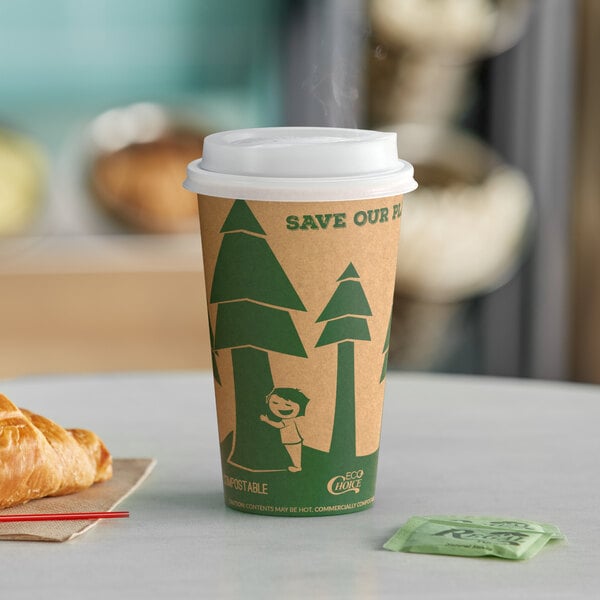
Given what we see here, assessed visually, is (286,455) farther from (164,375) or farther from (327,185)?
(164,375)

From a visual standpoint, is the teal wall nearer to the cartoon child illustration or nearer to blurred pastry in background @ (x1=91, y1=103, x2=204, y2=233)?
blurred pastry in background @ (x1=91, y1=103, x2=204, y2=233)

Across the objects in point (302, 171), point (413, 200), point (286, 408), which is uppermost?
point (302, 171)

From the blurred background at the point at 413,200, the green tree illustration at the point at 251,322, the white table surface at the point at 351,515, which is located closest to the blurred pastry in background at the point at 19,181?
the blurred background at the point at 413,200

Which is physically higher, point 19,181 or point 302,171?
point 302,171

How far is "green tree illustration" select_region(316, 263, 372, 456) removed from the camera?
2.45 ft

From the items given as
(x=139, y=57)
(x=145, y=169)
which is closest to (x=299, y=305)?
(x=145, y=169)

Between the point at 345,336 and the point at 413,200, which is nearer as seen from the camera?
the point at 345,336

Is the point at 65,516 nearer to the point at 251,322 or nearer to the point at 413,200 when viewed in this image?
the point at 251,322

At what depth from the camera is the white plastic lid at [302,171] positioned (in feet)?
2.38

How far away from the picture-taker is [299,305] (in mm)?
742

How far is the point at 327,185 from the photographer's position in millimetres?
723

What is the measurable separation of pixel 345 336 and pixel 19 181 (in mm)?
2019

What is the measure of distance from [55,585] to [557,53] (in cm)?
215

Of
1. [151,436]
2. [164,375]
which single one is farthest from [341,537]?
[164,375]
